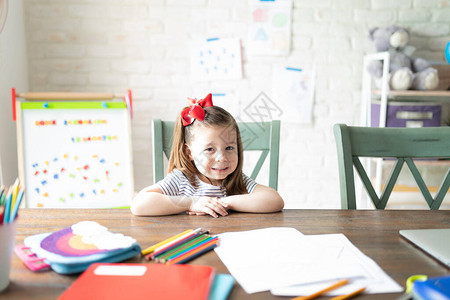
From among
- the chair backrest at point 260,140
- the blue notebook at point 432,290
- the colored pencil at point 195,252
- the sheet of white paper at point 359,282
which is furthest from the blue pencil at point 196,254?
the chair backrest at point 260,140

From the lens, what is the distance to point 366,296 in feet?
1.80

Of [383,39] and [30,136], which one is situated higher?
[383,39]

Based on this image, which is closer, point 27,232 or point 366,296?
point 366,296

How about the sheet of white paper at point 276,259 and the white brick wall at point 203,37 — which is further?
the white brick wall at point 203,37

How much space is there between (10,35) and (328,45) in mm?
1875

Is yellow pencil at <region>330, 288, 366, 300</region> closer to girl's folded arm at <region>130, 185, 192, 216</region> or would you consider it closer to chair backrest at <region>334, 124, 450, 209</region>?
girl's folded arm at <region>130, 185, 192, 216</region>

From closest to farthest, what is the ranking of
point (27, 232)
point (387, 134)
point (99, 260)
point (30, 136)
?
point (99, 260)
point (27, 232)
point (387, 134)
point (30, 136)

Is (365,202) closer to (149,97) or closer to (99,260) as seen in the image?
(149,97)

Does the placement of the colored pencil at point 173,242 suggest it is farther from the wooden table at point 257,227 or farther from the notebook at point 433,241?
the notebook at point 433,241

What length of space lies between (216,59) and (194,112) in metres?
1.44

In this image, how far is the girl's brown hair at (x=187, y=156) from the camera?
114 centimetres

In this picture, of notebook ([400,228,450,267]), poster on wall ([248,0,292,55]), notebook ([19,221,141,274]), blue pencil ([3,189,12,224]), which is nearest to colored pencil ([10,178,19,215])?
blue pencil ([3,189,12,224])

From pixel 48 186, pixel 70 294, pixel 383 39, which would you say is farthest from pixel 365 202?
pixel 70 294

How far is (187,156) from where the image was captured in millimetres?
1190
